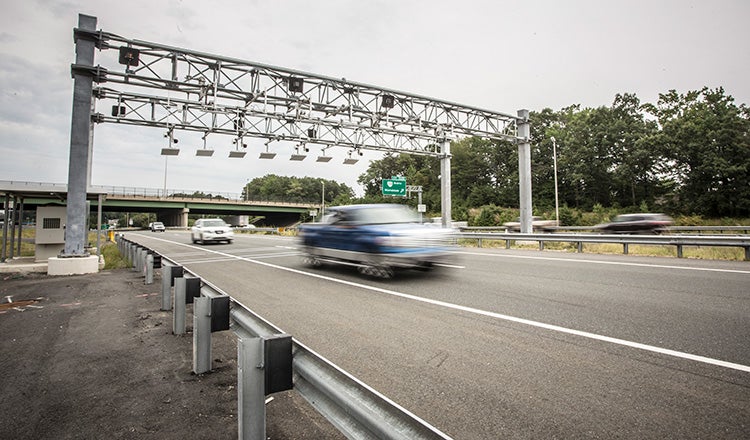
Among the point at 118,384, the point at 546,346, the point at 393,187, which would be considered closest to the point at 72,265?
the point at 118,384

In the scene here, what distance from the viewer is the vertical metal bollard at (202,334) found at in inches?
138

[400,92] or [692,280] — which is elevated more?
[400,92]

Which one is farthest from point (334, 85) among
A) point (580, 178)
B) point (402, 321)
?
point (580, 178)

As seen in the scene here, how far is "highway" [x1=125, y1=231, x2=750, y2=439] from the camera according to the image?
2.69 metres

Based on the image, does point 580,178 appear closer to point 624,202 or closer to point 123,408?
point 624,202

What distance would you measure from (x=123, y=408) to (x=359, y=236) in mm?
6519

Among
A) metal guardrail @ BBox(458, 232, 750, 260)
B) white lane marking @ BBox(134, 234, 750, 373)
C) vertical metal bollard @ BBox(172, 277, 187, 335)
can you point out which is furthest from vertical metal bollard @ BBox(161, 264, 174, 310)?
metal guardrail @ BBox(458, 232, 750, 260)

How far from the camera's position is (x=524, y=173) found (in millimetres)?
24562

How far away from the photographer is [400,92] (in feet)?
68.6

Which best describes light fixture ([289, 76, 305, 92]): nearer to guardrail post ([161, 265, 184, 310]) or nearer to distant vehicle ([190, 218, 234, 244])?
distant vehicle ([190, 218, 234, 244])

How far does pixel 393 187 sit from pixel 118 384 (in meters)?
29.4

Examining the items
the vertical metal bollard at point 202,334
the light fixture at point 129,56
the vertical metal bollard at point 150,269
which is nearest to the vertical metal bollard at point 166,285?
the vertical metal bollard at point 202,334

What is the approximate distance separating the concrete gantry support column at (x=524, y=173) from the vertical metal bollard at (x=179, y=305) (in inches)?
885

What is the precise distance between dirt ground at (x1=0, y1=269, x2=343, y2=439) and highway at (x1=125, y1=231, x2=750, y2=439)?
0.98m
